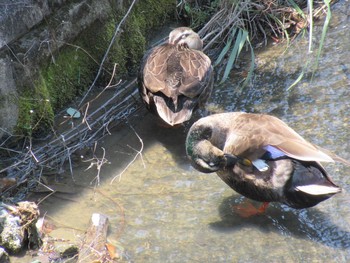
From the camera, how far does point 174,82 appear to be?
226 inches

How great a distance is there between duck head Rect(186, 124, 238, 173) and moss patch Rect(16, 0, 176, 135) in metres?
1.31

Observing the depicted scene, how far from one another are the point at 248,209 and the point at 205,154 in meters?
0.57

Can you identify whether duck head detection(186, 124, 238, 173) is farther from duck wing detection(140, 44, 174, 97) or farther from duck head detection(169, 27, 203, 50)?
duck head detection(169, 27, 203, 50)

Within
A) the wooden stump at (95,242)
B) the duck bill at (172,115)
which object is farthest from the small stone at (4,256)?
the duck bill at (172,115)

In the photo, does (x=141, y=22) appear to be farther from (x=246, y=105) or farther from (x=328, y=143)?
(x=328, y=143)

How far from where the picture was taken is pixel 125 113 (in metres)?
6.19

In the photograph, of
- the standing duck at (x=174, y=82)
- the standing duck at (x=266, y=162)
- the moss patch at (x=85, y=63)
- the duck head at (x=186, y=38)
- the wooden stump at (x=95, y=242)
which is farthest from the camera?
the duck head at (x=186, y=38)

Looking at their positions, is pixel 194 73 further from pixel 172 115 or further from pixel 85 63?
pixel 85 63

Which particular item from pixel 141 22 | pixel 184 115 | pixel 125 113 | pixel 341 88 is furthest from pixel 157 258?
pixel 141 22

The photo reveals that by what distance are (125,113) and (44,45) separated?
3.35 ft

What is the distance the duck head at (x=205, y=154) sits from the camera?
4.69m

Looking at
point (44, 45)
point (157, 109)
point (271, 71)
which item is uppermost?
point (44, 45)

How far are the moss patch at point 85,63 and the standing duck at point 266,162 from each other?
4.39 ft

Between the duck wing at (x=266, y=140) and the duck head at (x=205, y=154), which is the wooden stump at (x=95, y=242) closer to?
the duck head at (x=205, y=154)
